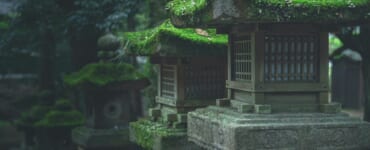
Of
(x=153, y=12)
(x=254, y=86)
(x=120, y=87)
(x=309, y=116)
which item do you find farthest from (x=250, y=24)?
(x=153, y=12)

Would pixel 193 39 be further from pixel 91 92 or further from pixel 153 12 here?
pixel 153 12

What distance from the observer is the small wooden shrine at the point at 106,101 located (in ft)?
52.1

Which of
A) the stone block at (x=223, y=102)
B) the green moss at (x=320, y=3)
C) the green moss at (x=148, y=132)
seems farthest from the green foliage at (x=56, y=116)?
the green moss at (x=320, y=3)

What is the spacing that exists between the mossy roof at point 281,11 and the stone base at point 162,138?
401cm

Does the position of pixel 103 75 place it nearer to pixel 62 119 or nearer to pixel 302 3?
pixel 62 119

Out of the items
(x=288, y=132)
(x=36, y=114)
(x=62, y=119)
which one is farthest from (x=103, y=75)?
(x=288, y=132)

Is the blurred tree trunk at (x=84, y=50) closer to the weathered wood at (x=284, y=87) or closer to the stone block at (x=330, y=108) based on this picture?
the weathered wood at (x=284, y=87)

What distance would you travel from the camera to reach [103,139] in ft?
52.6

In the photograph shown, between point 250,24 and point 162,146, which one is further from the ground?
point 250,24

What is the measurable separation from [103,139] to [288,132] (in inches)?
326

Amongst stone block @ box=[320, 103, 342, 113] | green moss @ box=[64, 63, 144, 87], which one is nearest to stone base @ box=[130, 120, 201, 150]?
green moss @ box=[64, 63, 144, 87]

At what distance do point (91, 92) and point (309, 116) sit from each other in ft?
27.8

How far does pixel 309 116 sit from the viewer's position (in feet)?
30.4

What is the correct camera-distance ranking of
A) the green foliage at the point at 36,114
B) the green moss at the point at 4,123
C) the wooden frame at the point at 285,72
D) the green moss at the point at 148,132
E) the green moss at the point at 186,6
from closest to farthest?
the green moss at the point at 186,6, the wooden frame at the point at 285,72, the green moss at the point at 148,132, the green foliage at the point at 36,114, the green moss at the point at 4,123
